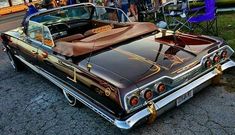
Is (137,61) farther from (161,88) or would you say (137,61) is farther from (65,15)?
(65,15)

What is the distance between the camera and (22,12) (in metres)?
16.1

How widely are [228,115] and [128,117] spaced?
1.38 m

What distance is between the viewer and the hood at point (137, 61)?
3.39m

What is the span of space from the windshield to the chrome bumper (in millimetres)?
2717

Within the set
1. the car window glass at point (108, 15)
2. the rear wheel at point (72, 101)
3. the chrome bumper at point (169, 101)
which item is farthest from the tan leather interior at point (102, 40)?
the chrome bumper at point (169, 101)

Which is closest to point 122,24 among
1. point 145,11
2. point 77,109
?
point 77,109

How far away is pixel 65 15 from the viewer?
5508mm

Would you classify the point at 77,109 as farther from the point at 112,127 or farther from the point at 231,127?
the point at 231,127

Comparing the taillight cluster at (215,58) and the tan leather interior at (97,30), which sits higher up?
the tan leather interior at (97,30)

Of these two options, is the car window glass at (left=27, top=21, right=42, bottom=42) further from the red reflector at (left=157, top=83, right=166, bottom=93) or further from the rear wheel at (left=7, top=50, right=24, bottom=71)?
the red reflector at (left=157, top=83, right=166, bottom=93)

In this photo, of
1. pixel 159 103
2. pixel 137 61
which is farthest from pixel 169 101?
pixel 137 61

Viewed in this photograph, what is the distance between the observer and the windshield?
17.4 feet

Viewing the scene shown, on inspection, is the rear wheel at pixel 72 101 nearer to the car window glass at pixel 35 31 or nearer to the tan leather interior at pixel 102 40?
the tan leather interior at pixel 102 40

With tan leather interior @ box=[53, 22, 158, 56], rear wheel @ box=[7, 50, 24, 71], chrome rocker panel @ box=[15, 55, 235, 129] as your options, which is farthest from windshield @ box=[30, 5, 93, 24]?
chrome rocker panel @ box=[15, 55, 235, 129]
